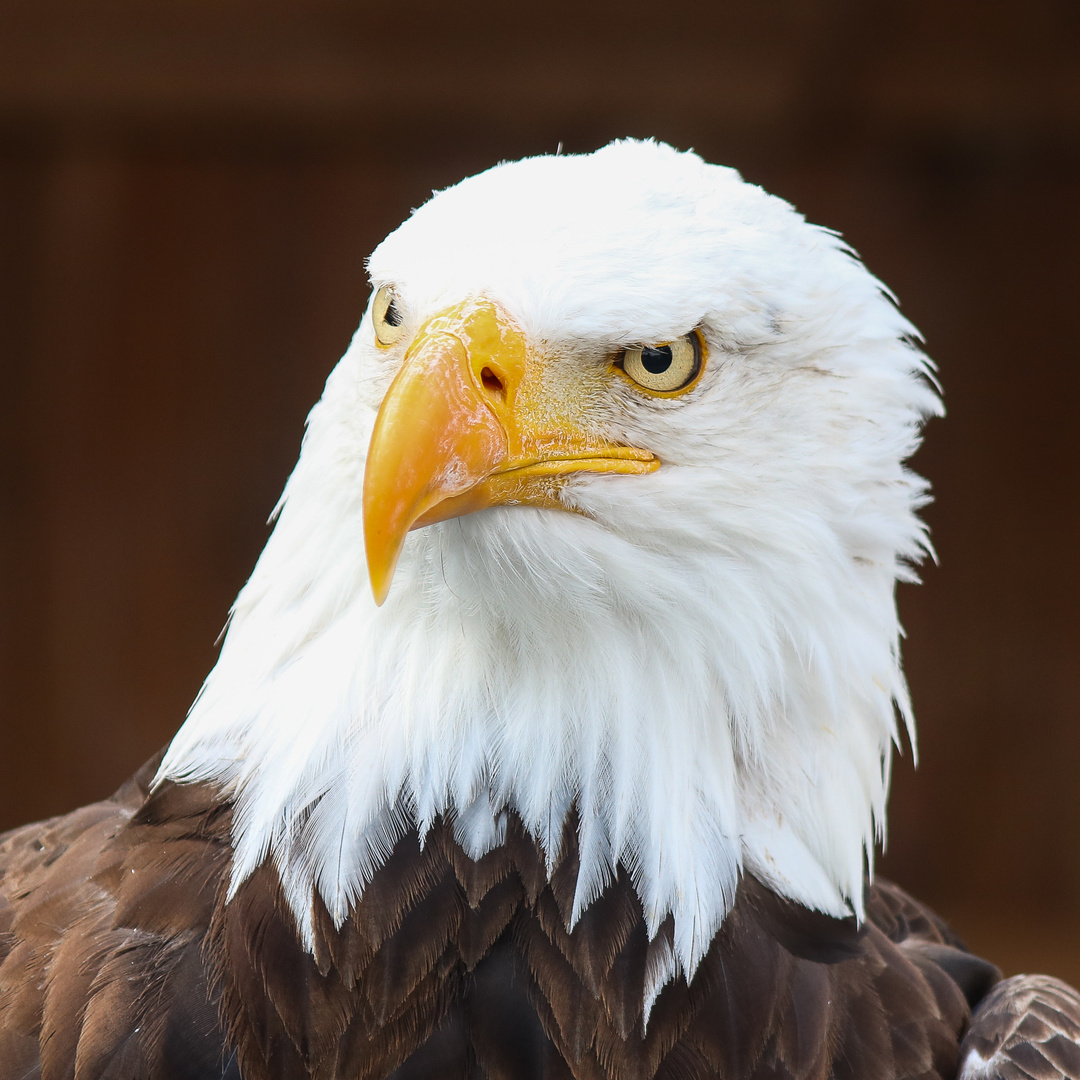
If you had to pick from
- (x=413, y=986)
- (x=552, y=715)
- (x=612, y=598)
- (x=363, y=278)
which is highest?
(x=363, y=278)

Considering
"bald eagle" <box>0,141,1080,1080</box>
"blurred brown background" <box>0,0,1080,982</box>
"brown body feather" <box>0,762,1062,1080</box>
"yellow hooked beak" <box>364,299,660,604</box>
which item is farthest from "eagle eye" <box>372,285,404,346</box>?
"blurred brown background" <box>0,0,1080,982</box>

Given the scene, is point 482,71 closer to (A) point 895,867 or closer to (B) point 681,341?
(B) point 681,341

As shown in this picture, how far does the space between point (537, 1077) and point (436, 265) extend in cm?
105

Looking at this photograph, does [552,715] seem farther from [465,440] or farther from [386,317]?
[386,317]

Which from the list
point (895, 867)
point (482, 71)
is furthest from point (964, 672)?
point (482, 71)

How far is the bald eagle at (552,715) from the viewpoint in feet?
5.49

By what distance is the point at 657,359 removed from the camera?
65.9 inches

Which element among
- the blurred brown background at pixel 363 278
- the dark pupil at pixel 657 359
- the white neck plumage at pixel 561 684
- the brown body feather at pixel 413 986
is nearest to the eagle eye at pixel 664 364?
the dark pupil at pixel 657 359

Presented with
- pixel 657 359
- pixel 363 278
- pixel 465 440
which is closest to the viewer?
pixel 465 440

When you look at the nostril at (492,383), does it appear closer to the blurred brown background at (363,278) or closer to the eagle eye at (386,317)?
the eagle eye at (386,317)

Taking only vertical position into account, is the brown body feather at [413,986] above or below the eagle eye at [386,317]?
below

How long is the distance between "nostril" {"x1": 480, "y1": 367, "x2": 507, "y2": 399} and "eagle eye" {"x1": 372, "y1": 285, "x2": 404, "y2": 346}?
0.18 m

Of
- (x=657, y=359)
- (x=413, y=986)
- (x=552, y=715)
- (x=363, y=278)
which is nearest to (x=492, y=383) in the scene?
(x=657, y=359)

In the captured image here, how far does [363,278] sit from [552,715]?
3.71m
